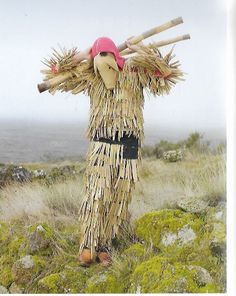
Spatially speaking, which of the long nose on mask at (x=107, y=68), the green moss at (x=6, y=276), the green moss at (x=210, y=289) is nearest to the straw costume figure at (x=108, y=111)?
the long nose on mask at (x=107, y=68)

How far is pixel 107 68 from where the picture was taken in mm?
2553

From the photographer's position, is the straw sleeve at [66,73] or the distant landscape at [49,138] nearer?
the straw sleeve at [66,73]

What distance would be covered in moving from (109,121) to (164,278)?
696 mm

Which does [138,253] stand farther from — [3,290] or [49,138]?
[49,138]

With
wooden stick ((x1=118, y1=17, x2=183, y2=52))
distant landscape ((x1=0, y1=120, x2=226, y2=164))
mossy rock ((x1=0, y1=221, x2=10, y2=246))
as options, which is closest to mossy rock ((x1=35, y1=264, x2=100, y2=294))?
mossy rock ((x1=0, y1=221, x2=10, y2=246))

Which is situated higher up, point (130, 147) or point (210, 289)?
point (130, 147)

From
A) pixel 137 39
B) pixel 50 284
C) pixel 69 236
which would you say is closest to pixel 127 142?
pixel 137 39

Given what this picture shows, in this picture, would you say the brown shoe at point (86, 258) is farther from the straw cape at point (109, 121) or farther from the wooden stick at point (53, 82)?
the wooden stick at point (53, 82)

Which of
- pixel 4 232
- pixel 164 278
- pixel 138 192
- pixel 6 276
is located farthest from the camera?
pixel 138 192

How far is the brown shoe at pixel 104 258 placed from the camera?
2.61 meters

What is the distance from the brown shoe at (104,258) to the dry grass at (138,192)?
0.30 meters

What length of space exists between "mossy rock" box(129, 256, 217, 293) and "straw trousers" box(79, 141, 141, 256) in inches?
10.3

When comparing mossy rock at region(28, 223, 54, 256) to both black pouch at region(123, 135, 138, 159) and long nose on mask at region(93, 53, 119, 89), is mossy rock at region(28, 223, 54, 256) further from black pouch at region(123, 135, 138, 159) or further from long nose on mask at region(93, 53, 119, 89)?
long nose on mask at region(93, 53, 119, 89)

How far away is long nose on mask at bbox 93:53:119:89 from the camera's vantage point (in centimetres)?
254
